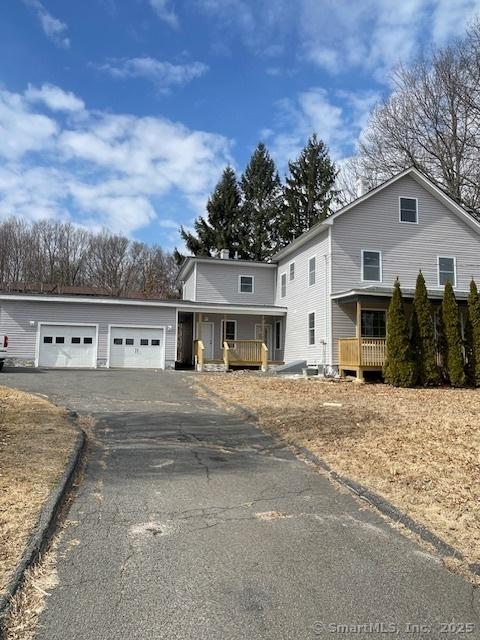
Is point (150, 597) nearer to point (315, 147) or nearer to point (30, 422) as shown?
point (30, 422)

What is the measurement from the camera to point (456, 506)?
14.5ft

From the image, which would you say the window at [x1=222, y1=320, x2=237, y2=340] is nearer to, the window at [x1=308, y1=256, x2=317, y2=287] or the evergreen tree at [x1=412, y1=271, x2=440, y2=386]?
the window at [x1=308, y1=256, x2=317, y2=287]

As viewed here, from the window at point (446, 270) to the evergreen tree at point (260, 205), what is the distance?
21015 mm

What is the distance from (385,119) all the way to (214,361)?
18.8 metres

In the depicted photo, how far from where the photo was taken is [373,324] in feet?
63.6

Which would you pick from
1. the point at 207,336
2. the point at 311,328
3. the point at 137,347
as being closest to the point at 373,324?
the point at 311,328

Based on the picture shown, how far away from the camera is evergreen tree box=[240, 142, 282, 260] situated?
4078 centimetres

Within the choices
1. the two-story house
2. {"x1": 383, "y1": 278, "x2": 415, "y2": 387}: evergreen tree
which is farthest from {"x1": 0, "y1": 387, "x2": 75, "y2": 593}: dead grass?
the two-story house

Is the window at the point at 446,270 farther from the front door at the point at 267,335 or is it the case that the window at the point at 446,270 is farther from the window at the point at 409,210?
the front door at the point at 267,335

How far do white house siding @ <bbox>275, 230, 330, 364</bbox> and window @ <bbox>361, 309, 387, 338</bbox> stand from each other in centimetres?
146

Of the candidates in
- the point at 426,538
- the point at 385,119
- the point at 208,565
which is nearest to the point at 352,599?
the point at 208,565

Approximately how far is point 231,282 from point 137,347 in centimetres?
633

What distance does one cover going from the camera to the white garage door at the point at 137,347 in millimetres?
22125

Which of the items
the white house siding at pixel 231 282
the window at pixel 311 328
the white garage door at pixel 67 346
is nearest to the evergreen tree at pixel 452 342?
the window at pixel 311 328
